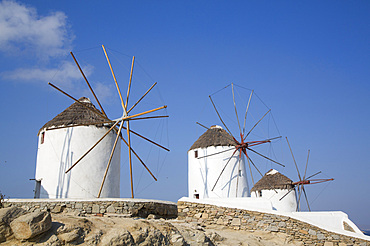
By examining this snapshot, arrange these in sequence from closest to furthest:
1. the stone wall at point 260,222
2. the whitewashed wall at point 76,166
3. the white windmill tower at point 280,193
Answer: the stone wall at point 260,222 < the whitewashed wall at point 76,166 < the white windmill tower at point 280,193

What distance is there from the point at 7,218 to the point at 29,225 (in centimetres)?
48

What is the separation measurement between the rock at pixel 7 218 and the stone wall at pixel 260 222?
5543 mm

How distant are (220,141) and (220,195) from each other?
307 centimetres

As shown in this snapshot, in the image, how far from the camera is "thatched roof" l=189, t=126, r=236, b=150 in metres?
Result: 21.1

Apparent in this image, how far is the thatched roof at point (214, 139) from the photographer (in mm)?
21150

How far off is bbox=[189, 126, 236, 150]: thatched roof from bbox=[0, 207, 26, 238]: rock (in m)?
15.4

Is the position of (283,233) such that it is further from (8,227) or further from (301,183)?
(301,183)

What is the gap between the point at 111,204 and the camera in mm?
11602

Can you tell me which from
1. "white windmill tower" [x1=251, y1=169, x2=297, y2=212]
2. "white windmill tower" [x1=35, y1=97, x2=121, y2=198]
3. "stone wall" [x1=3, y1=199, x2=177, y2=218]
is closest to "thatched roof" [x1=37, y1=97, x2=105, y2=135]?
"white windmill tower" [x1=35, y1=97, x2=121, y2=198]

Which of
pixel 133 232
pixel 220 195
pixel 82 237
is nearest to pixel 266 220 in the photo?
pixel 133 232

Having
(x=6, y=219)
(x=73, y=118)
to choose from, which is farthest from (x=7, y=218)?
(x=73, y=118)

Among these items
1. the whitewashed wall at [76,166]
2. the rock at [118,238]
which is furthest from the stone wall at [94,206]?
the rock at [118,238]

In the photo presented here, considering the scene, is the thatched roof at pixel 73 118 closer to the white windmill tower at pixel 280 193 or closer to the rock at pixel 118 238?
the rock at pixel 118 238

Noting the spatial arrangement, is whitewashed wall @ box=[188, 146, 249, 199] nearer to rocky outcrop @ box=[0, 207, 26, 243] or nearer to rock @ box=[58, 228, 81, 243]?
rock @ box=[58, 228, 81, 243]
